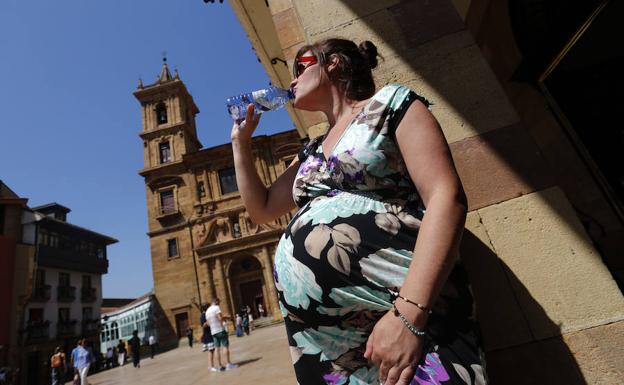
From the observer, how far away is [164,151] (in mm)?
29297

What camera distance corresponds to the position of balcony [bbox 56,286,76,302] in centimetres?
2736

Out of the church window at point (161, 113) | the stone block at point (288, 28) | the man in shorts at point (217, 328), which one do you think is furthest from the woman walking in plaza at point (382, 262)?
the church window at point (161, 113)

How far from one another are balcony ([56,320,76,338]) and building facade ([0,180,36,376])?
4867 mm

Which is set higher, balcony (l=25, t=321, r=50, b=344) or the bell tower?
the bell tower

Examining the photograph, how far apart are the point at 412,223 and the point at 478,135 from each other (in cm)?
95

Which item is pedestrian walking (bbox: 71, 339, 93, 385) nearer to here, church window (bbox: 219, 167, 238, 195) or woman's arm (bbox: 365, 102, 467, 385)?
woman's arm (bbox: 365, 102, 467, 385)

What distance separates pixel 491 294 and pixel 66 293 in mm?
35439

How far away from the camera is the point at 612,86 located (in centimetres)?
332

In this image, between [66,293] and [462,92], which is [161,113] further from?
[462,92]

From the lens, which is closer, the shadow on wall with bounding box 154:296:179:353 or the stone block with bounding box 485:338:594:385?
the stone block with bounding box 485:338:594:385

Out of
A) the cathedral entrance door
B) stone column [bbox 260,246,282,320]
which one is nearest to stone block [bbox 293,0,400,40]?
stone column [bbox 260,246,282,320]

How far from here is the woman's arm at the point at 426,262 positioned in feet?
2.70

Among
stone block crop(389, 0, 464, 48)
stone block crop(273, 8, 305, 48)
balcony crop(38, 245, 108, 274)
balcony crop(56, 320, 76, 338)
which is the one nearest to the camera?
stone block crop(389, 0, 464, 48)

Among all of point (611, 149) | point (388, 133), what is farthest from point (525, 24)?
point (388, 133)
